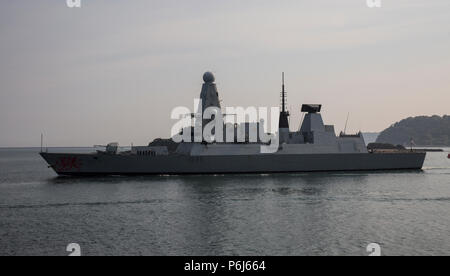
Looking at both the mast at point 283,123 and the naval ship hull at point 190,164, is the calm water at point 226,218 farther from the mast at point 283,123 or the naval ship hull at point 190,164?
the mast at point 283,123

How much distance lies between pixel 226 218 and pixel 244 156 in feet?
58.8

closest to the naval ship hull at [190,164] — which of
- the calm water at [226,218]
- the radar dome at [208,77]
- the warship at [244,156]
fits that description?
the warship at [244,156]

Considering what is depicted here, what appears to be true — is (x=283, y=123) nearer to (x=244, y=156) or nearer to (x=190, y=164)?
(x=244, y=156)

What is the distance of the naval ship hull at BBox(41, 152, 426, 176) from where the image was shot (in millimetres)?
33438

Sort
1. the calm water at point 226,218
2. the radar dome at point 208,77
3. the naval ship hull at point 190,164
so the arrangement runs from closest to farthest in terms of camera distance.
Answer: the calm water at point 226,218 → the naval ship hull at point 190,164 → the radar dome at point 208,77

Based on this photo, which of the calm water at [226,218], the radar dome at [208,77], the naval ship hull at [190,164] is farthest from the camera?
the radar dome at [208,77]

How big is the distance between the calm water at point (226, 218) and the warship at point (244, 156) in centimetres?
408

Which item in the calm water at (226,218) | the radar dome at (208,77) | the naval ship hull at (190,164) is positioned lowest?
the calm water at (226,218)

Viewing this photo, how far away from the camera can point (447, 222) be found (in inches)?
646

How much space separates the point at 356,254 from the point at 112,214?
35.8 feet

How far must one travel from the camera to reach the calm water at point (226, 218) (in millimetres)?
12859

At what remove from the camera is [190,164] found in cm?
3412

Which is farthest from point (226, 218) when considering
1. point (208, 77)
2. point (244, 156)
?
point (208, 77)

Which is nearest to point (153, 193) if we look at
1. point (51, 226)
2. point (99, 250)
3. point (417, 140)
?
point (51, 226)
